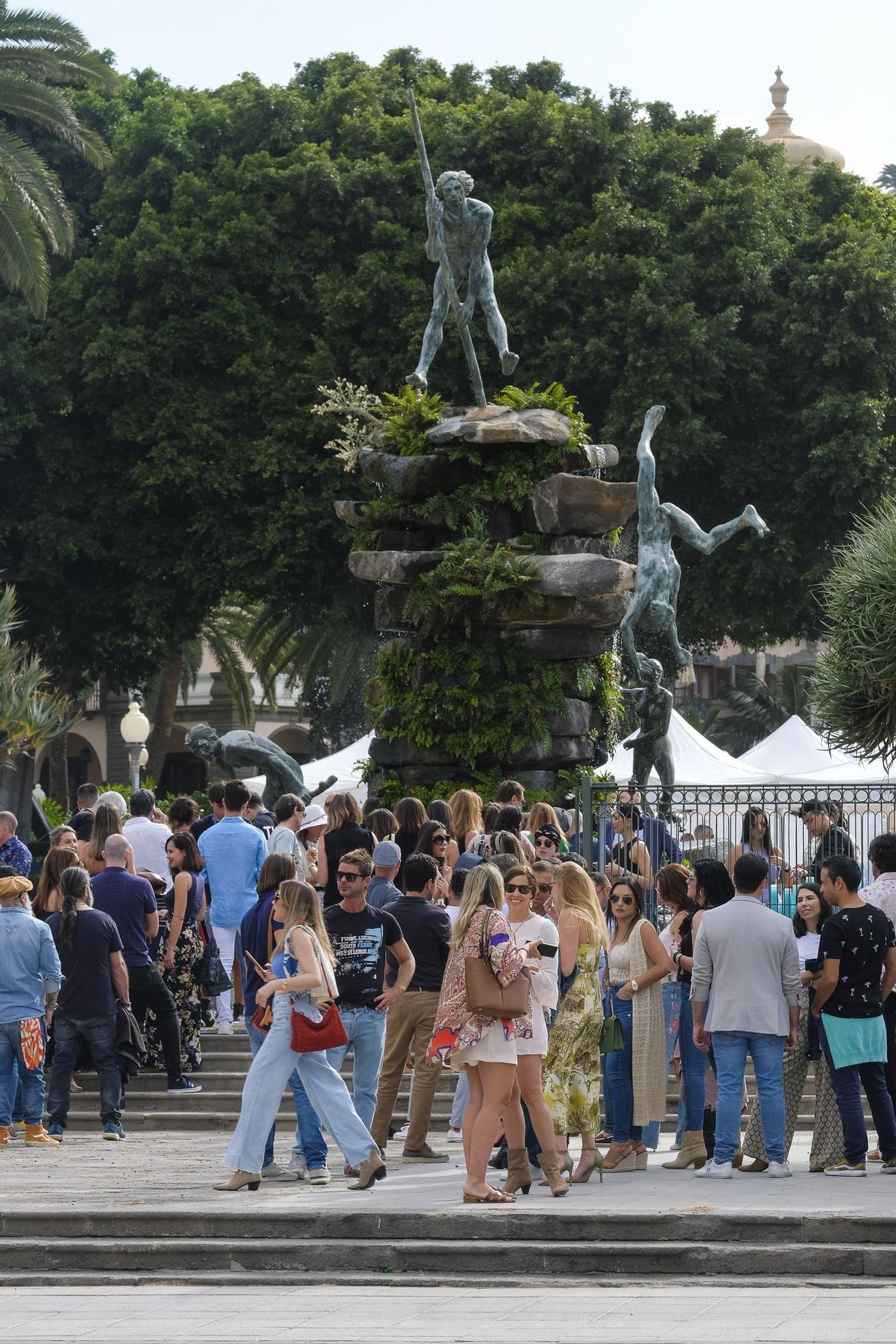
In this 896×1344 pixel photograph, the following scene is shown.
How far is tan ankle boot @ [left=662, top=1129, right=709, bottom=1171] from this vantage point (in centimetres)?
1064

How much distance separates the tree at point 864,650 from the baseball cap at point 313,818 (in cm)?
398

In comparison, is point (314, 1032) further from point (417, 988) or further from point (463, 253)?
point (463, 253)

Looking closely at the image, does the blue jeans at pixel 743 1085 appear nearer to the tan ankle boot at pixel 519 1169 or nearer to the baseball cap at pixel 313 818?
the tan ankle boot at pixel 519 1169

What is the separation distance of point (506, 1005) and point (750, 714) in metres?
39.7

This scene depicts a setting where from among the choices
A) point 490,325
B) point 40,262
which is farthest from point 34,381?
point 490,325

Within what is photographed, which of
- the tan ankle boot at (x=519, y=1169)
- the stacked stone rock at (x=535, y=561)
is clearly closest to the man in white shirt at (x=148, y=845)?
the stacked stone rock at (x=535, y=561)

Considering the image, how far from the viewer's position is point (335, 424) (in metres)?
31.7

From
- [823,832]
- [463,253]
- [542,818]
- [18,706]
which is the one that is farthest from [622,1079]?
[18,706]

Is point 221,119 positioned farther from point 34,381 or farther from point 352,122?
A: point 34,381

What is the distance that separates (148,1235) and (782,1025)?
124 inches

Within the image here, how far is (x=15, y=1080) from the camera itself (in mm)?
12359

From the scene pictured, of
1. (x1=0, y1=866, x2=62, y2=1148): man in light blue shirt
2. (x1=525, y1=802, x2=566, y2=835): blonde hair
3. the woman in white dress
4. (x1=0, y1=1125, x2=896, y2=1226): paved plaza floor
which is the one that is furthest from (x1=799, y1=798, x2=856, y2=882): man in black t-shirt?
(x1=0, y1=866, x2=62, y2=1148): man in light blue shirt

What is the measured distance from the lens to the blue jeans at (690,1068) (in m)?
10.6

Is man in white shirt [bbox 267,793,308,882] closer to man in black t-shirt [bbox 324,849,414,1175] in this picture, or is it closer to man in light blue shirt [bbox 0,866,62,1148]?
man in light blue shirt [bbox 0,866,62,1148]
